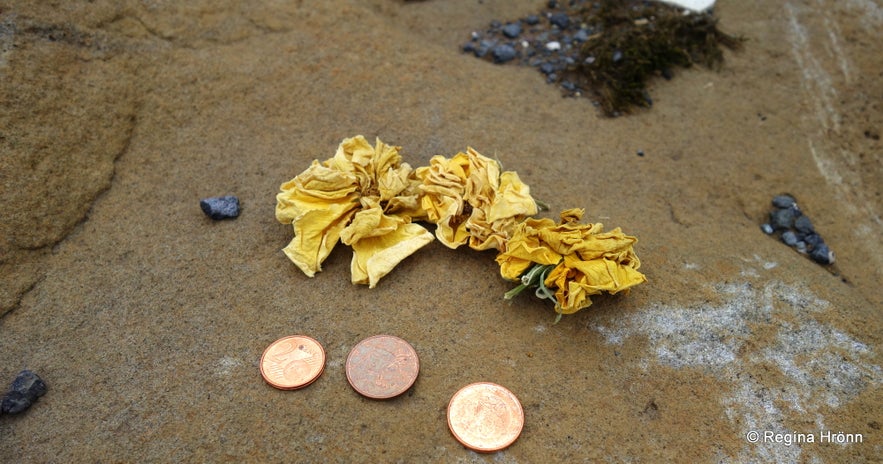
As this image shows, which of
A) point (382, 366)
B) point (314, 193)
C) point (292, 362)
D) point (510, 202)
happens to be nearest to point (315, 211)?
point (314, 193)

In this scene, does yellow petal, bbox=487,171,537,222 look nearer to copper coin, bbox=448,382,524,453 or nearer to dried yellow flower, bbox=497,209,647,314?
dried yellow flower, bbox=497,209,647,314

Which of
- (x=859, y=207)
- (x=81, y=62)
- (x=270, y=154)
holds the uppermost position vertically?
(x=81, y=62)

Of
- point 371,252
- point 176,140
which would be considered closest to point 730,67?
point 371,252

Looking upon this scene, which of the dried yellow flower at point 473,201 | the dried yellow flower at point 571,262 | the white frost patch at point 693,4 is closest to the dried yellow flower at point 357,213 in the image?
the dried yellow flower at point 473,201

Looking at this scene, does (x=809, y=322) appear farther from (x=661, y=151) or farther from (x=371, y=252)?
(x=371, y=252)

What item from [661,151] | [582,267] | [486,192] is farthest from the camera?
[661,151]

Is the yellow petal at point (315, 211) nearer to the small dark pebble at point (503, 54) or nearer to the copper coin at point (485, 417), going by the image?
the copper coin at point (485, 417)
